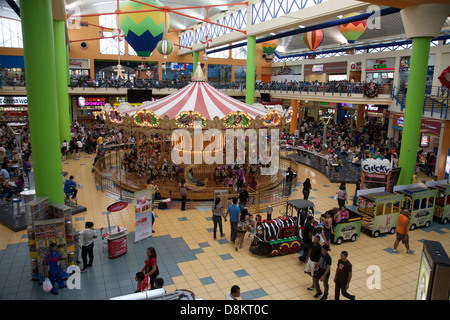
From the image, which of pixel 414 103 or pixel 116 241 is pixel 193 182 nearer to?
pixel 116 241

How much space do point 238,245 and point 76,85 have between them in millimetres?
22863

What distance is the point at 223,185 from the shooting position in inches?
544

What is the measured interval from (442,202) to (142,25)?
12825 mm

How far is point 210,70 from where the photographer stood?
124ft

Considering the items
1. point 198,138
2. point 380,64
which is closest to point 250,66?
point 198,138

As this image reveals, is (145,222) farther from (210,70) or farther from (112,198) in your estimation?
(210,70)

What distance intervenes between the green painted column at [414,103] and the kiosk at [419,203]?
1621 mm

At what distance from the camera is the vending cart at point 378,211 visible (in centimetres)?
991

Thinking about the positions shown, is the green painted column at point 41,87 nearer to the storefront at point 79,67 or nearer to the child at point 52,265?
the child at point 52,265

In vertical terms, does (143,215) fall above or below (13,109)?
below

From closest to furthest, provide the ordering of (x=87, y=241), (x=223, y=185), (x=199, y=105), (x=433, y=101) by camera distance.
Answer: (x=87, y=241) → (x=223, y=185) → (x=199, y=105) → (x=433, y=101)

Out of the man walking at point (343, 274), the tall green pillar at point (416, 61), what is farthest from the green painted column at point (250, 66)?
the man walking at point (343, 274)

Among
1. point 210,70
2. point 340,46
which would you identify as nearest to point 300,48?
point 340,46
